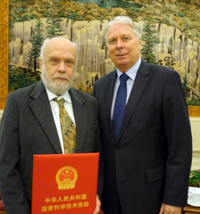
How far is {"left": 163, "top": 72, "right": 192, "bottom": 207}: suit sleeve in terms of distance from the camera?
1.73 m

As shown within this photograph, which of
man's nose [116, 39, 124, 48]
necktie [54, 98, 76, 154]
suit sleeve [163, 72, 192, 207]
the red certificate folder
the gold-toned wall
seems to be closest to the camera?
the red certificate folder

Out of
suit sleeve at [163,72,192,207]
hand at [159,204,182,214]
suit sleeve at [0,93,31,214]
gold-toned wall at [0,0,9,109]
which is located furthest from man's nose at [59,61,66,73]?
gold-toned wall at [0,0,9,109]

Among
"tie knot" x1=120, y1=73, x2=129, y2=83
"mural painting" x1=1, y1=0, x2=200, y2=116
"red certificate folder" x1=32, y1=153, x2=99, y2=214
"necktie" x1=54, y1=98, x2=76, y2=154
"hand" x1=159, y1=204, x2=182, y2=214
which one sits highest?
"mural painting" x1=1, y1=0, x2=200, y2=116

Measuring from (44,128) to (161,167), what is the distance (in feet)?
2.83

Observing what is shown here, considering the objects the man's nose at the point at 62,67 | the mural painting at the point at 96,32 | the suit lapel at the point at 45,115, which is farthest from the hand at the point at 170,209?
the mural painting at the point at 96,32

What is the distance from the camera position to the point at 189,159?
5.80ft

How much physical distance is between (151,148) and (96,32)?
2.82m

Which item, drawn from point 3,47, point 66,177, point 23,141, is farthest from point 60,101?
point 3,47

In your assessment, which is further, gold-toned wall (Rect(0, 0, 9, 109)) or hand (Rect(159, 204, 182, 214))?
gold-toned wall (Rect(0, 0, 9, 109))

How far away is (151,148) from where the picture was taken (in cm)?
177

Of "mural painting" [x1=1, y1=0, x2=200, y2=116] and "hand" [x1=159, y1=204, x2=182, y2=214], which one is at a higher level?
"mural painting" [x1=1, y1=0, x2=200, y2=116]

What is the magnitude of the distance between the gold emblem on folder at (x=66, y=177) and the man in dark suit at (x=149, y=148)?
473 millimetres

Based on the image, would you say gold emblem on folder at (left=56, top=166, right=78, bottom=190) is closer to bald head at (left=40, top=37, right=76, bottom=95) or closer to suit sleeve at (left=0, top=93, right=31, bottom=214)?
suit sleeve at (left=0, top=93, right=31, bottom=214)

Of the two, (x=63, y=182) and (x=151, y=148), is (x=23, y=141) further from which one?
(x=151, y=148)
